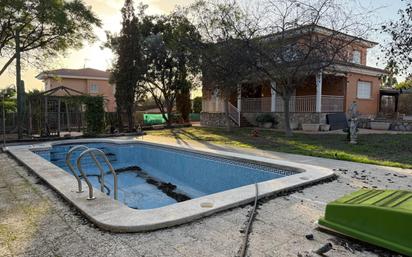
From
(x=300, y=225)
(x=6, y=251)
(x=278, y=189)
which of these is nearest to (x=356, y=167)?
(x=278, y=189)

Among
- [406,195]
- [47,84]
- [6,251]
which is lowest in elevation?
[6,251]

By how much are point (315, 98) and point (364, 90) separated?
594 centimetres

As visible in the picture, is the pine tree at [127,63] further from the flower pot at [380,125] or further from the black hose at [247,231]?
the black hose at [247,231]

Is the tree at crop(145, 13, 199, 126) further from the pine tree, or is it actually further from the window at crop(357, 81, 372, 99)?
the window at crop(357, 81, 372, 99)

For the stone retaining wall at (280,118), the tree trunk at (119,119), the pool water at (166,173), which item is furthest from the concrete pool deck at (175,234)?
the tree trunk at (119,119)

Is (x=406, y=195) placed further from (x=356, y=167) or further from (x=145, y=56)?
(x=145, y=56)

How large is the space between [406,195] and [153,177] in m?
7.30

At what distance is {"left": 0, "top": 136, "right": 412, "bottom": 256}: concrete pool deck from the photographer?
2787 mm

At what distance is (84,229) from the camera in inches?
129

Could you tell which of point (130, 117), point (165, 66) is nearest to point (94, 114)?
point (130, 117)

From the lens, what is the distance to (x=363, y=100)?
2122 cm

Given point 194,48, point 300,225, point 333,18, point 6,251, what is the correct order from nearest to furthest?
point 6,251
point 300,225
point 333,18
point 194,48

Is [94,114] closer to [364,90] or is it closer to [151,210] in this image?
[151,210]

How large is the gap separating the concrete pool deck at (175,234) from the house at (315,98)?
13491 millimetres
